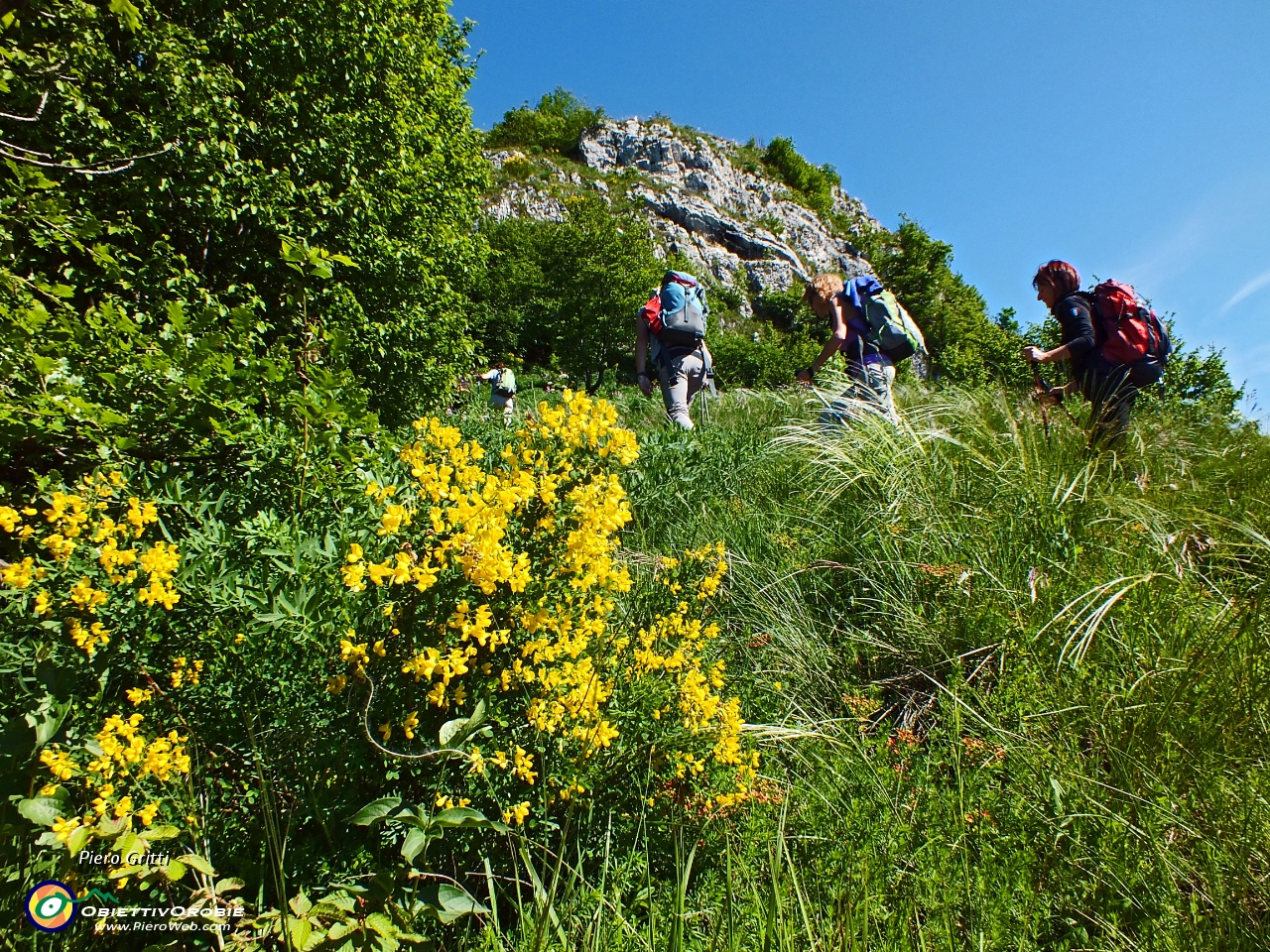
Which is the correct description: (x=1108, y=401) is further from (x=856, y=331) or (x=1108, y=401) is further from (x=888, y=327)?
(x=856, y=331)

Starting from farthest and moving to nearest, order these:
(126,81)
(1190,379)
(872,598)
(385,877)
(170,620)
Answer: (1190,379) < (126,81) < (872,598) < (170,620) < (385,877)

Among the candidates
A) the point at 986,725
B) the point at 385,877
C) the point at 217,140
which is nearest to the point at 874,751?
the point at 986,725

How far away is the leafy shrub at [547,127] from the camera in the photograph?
134 ft

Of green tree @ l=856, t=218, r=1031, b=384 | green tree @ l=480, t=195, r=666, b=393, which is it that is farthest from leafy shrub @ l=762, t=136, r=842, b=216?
green tree @ l=480, t=195, r=666, b=393

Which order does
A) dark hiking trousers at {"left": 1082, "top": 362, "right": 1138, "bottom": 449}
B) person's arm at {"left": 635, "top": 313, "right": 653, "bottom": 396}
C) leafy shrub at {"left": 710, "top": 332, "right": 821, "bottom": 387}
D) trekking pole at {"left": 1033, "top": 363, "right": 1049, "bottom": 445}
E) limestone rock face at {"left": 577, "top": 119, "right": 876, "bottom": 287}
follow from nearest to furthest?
trekking pole at {"left": 1033, "top": 363, "right": 1049, "bottom": 445}
dark hiking trousers at {"left": 1082, "top": 362, "right": 1138, "bottom": 449}
person's arm at {"left": 635, "top": 313, "right": 653, "bottom": 396}
leafy shrub at {"left": 710, "top": 332, "right": 821, "bottom": 387}
limestone rock face at {"left": 577, "top": 119, "right": 876, "bottom": 287}

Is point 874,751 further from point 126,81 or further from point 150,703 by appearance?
point 126,81

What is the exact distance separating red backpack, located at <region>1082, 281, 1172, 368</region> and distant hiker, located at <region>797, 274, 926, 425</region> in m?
1.04

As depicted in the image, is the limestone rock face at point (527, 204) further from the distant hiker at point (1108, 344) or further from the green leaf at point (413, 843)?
the green leaf at point (413, 843)

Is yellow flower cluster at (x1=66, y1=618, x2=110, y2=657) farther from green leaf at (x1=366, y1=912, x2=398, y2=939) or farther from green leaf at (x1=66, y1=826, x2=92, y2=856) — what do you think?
green leaf at (x1=366, y1=912, x2=398, y2=939)

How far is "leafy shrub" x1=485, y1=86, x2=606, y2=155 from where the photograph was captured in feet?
134

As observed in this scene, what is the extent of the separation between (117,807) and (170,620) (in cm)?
42

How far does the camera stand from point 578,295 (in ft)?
59.5

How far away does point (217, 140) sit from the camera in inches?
131

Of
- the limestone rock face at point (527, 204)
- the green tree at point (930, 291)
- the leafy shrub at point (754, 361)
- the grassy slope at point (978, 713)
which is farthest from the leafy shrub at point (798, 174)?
the grassy slope at point (978, 713)
